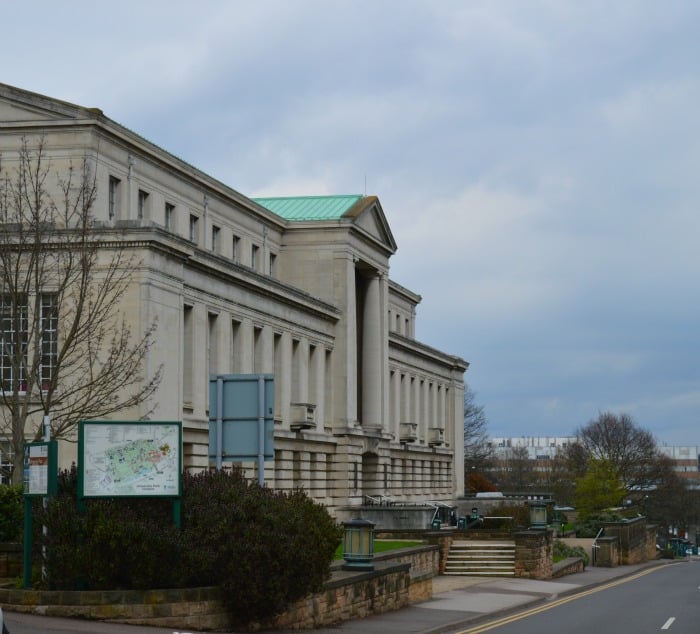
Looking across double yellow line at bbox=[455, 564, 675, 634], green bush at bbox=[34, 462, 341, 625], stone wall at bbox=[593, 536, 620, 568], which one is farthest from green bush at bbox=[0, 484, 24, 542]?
stone wall at bbox=[593, 536, 620, 568]

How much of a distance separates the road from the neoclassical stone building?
16.6m

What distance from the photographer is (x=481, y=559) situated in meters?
40.7

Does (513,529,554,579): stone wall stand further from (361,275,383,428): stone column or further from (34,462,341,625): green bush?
(361,275,383,428): stone column

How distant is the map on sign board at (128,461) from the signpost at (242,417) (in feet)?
5.55

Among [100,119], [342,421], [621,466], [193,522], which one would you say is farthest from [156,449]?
[621,466]

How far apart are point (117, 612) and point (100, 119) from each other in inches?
1225

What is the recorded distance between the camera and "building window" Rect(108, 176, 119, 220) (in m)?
50.4

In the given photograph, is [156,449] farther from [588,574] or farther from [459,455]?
[459,455]

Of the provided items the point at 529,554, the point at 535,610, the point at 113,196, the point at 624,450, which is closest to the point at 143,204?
the point at 113,196

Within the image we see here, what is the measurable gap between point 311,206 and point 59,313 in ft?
141

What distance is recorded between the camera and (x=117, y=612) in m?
19.1

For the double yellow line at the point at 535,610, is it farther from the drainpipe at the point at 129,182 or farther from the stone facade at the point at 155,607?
the drainpipe at the point at 129,182

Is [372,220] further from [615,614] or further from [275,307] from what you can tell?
[615,614]

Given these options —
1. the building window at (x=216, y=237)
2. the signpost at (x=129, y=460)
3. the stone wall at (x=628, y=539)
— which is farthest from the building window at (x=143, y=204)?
the signpost at (x=129, y=460)
